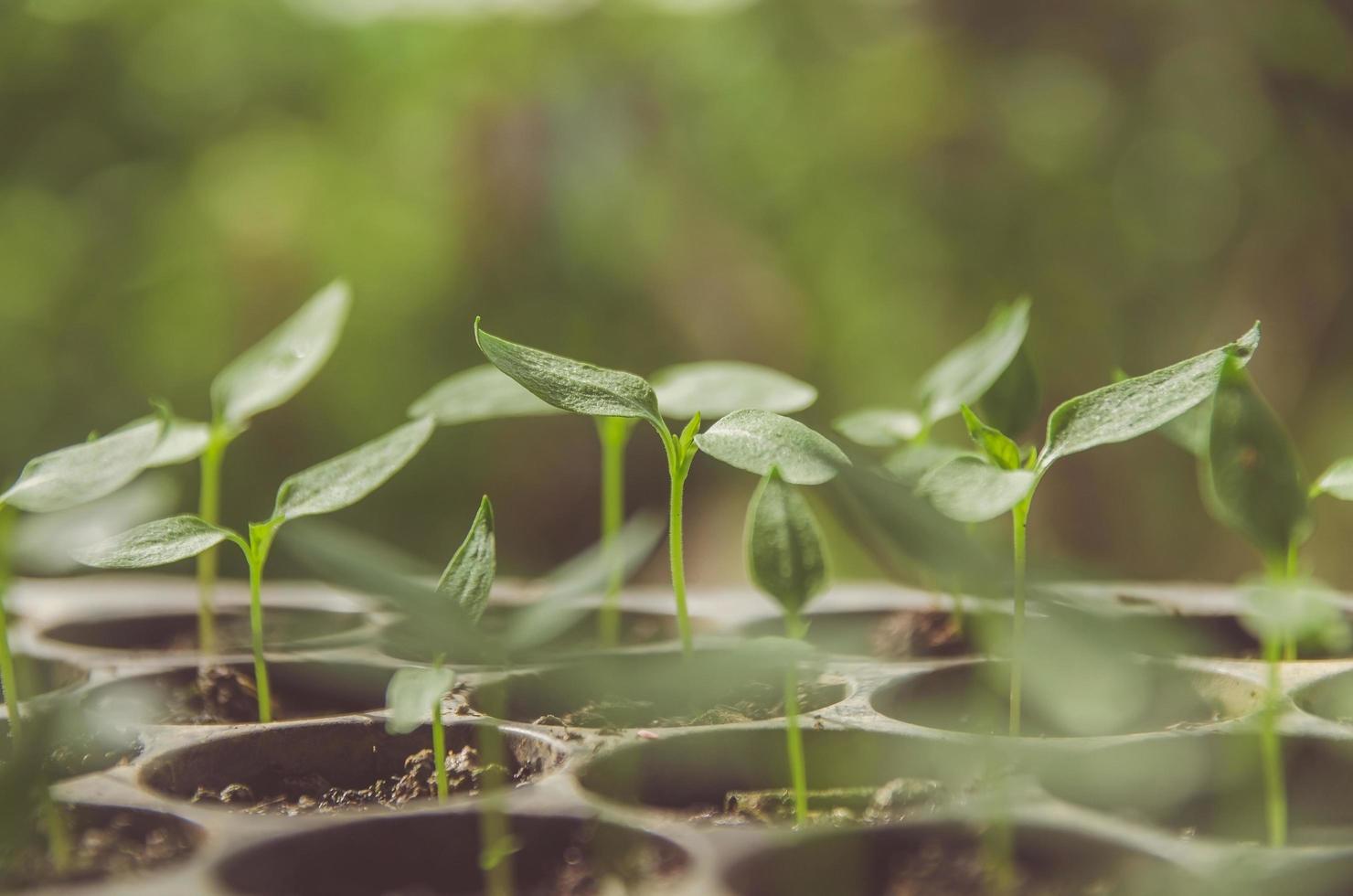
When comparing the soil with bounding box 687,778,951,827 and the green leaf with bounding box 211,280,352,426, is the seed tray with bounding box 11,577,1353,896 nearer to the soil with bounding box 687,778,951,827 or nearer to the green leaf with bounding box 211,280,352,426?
the soil with bounding box 687,778,951,827

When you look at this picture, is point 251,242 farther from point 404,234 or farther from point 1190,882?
point 1190,882

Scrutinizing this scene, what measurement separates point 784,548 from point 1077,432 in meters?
0.10

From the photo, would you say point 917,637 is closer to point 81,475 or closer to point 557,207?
point 81,475

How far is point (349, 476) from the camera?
43cm

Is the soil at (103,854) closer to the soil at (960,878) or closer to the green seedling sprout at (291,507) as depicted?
the green seedling sprout at (291,507)

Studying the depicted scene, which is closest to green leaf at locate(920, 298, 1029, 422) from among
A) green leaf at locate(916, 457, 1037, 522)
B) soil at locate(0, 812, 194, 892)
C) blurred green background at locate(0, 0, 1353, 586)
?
green leaf at locate(916, 457, 1037, 522)

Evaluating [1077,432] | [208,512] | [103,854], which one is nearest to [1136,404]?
[1077,432]

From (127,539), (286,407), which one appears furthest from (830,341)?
(127,539)

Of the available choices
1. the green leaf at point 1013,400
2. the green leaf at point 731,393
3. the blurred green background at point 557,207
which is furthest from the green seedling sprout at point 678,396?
the blurred green background at point 557,207

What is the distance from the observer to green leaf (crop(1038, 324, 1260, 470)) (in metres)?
0.34

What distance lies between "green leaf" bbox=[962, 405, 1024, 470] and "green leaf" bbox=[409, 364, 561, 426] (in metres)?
0.16

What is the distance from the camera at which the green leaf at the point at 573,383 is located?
0.36 m

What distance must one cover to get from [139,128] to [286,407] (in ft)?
2.57

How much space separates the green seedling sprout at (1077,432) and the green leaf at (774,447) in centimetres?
3
